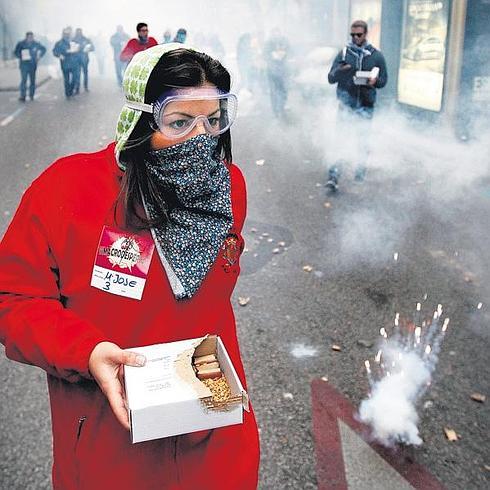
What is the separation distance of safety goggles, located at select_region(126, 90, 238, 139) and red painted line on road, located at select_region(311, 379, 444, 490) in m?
1.96

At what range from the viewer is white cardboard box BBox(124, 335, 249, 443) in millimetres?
1308

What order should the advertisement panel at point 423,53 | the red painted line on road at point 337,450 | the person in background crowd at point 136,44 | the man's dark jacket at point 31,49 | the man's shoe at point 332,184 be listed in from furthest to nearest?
1. the man's dark jacket at point 31,49
2. the person in background crowd at point 136,44
3. the advertisement panel at point 423,53
4. the man's shoe at point 332,184
5. the red painted line on road at point 337,450

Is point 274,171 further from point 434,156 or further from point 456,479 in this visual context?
point 456,479

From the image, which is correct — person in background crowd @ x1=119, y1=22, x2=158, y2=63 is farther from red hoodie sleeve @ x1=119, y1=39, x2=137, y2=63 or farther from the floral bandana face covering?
the floral bandana face covering

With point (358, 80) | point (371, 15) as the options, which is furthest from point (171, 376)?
point (371, 15)

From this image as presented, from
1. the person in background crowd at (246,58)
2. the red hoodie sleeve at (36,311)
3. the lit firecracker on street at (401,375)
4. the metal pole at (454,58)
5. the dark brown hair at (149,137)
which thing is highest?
the dark brown hair at (149,137)

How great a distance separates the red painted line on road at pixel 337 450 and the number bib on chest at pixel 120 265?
179cm

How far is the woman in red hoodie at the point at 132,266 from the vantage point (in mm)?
1496

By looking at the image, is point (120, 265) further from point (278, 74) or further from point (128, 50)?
point (278, 74)

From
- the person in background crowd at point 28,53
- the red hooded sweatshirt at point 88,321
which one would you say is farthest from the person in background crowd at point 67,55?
the red hooded sweatshirt at point 88,321

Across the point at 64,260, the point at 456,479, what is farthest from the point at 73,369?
the point at 456,479

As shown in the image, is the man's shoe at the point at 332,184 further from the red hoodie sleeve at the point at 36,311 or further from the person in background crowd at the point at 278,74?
the person in background crowd at the point at 278,74

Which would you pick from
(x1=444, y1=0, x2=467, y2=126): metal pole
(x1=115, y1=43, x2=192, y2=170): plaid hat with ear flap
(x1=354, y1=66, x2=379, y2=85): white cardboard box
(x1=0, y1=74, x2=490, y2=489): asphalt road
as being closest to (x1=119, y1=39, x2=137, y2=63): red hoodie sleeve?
(x1=0, y1=74, x2=490, y2=489): asphalt road

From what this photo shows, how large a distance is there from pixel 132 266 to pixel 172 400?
41cm
